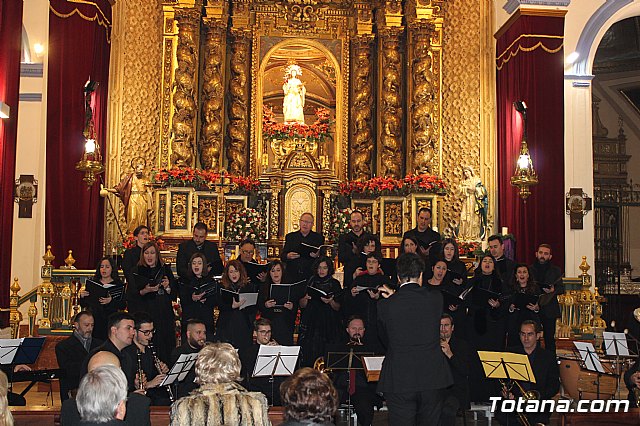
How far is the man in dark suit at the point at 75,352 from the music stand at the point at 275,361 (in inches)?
65.6

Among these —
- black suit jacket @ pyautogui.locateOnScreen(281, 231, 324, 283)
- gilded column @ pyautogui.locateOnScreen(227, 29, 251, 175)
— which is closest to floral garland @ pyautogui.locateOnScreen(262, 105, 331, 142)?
gilded column @ pyautogui.locateOnScreen(227, 29, 251, 175)

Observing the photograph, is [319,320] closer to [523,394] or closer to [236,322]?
[236,322]

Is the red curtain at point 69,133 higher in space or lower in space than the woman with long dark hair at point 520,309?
higher

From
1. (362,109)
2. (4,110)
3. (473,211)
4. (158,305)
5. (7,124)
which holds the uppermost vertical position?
(362,109)

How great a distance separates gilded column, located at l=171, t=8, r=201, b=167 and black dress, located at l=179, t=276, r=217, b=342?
6217 mm

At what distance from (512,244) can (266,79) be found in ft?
19.8

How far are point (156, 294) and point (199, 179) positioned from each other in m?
5.72

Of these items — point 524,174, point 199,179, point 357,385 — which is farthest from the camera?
point 199,179

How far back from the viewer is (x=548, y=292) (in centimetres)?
957

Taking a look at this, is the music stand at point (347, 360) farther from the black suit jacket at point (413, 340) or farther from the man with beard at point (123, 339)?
the man with beard at point (123, 339)

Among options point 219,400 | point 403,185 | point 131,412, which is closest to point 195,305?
point 131,412

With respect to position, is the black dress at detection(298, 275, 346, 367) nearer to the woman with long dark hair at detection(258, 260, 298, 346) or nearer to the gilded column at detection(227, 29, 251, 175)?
the woman with long dark hair at detection(258, 260, 298, 346)

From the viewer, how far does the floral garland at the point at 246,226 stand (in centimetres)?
1408

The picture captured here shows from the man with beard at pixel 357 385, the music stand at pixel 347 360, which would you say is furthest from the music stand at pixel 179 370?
the man with beard at pixel 357 385
